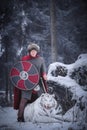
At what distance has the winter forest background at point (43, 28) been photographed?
4328 mm

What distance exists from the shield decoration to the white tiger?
24cm

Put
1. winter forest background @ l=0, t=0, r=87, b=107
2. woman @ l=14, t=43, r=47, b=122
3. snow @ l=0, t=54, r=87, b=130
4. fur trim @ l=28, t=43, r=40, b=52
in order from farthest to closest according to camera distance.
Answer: winter forest background @ l=0, t=0, r=87, b=107
fur trim @ l=28, t=43, r=40, b=52
woman @ l=14, t=43, r=47, b=122
snow @ l=0, t=54, r=87, b=130

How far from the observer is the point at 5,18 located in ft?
14.3

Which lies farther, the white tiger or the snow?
the white tiger

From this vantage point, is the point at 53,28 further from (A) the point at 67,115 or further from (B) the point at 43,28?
(A) the point at 67,115

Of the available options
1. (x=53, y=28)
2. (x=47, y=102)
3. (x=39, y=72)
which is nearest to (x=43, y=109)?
(x=47, y=102)

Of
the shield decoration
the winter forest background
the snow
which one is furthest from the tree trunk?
the shield decoration

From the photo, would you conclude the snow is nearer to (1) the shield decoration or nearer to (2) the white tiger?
(2) the white tiger

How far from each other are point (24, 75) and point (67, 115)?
85cm

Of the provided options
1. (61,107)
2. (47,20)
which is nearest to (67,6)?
(47,20)

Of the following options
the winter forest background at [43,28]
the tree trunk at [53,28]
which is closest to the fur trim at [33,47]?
the winter forest background at [43,28]

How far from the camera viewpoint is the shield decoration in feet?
13.1

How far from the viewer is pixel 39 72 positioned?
409 cm

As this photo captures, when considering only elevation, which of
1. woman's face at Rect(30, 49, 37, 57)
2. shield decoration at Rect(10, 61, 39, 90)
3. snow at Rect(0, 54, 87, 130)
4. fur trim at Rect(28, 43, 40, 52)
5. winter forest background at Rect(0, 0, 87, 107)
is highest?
winter forest background at Rect(0, 0, 87, 107)
